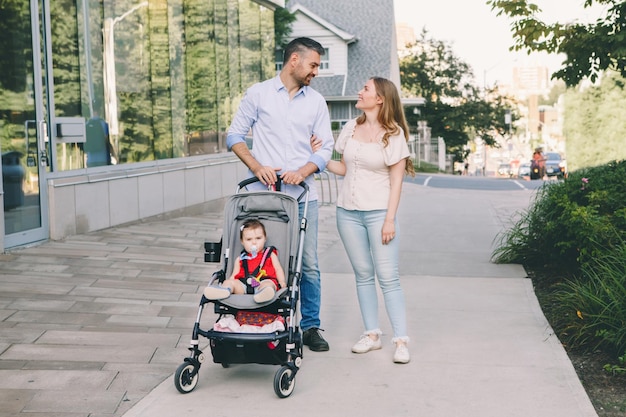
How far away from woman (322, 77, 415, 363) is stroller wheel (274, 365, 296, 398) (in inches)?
39.4

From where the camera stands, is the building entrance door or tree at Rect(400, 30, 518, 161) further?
tree at Rect(400, 30, 518, 161)

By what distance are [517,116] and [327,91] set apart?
22338 millimetres

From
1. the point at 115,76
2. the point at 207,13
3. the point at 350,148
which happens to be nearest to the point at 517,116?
the point at 207,13

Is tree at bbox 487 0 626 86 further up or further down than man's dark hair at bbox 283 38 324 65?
further up

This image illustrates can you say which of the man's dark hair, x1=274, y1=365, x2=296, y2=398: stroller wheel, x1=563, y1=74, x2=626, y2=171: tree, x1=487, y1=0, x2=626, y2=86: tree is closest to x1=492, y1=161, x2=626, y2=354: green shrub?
x1=487, y1=0, x2=626, y2=86: tree

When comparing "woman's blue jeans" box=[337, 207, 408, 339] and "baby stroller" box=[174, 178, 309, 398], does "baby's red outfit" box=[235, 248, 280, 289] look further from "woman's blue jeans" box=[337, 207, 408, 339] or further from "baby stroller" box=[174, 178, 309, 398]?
"woman's blue jeans" box=[337, 207, 408, 339]

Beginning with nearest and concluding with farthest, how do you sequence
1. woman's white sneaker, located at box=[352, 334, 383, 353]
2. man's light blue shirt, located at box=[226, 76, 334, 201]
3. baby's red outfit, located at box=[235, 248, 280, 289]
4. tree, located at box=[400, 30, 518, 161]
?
1. baby's red outfit, located at box=[235, 248, 280, 289]
2. man's light blue shirt, located at box=[226, 76, 334, 201]
3. woman's white sneaker, located at box=[352, 334, 383, 353]
4. tree, located at box=[400, 30, 518, 161]

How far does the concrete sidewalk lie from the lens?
16.0 ft

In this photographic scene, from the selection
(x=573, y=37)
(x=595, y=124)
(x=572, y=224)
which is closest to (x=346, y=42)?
(x=595, y=124)

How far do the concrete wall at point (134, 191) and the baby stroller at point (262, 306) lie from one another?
571cm

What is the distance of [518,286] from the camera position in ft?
27.8

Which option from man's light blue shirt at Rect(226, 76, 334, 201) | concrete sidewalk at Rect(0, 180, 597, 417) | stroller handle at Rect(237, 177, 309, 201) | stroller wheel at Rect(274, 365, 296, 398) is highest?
man's light blue shirt at Rect(226, 76, 334, 201)

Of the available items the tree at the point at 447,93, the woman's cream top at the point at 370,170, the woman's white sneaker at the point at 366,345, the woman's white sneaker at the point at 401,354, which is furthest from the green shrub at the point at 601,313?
the tree at the point at 447,93

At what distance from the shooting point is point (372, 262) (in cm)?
607
